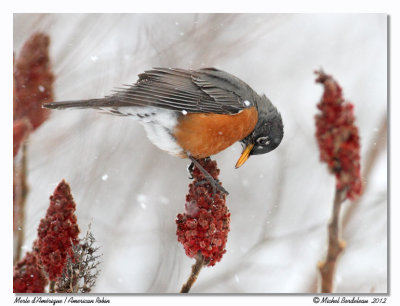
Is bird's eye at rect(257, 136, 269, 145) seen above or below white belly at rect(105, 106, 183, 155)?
below

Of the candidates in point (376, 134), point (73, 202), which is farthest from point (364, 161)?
point (73, 202)

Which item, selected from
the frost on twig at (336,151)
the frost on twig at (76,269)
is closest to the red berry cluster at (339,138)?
the frost on twig at (336,151)

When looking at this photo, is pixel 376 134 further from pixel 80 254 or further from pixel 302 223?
pixel 80 254

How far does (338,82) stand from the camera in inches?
111

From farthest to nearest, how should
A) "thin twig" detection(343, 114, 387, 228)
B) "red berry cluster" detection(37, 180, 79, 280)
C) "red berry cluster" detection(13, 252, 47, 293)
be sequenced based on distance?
"thin twig" detection(343, 114, 387, 228) < "red berry cluster" detection(13, 252, 47, 293) < "red berry cluster" detection(37, 180, 79, 280)

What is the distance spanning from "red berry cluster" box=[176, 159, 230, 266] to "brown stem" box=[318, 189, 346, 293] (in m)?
0.71

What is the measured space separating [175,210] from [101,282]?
1.99 ft

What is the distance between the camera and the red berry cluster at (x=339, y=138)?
2686 mm

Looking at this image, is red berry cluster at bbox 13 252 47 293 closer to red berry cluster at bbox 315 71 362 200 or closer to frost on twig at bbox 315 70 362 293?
frost on twig at bbox 315 70 362 293

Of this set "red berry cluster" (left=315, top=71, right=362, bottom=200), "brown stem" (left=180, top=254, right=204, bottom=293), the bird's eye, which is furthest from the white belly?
"red berry cluster" (left=315, top=71, right=362, bottom=200)

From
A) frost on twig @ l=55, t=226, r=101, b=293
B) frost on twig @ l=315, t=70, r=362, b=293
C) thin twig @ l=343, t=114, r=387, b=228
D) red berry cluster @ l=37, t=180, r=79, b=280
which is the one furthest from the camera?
thin twig @ l=343, t=114, r=387, b=228

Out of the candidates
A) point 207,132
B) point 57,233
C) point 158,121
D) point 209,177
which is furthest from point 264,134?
point 57,233

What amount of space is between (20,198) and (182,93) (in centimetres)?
116

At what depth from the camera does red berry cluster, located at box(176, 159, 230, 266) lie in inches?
92.6
